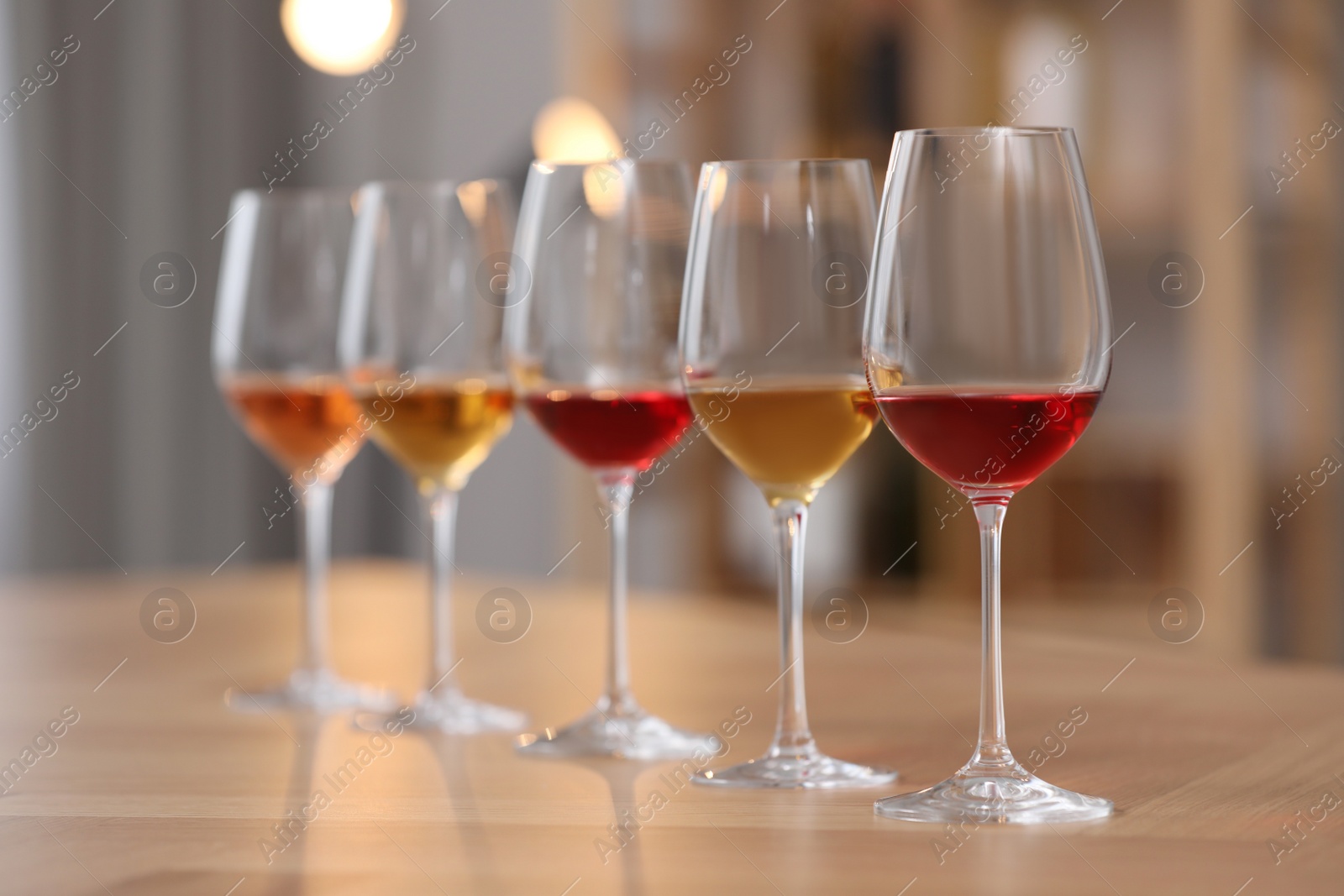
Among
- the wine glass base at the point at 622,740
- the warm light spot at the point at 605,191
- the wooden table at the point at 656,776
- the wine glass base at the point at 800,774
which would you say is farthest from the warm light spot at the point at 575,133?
the wine glass base at the point at 800,774

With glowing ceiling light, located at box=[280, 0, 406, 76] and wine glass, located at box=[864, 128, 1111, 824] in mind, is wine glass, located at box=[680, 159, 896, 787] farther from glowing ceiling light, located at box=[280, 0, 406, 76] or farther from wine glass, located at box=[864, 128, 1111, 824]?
glowing ceiling light, located at box=[280, 0, 406, 76]

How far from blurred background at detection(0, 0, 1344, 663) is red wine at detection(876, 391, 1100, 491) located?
1385 mm

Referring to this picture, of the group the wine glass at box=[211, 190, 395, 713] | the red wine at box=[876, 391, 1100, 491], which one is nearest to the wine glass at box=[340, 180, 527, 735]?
the wine glass at box=[211, 190, 395, 713]

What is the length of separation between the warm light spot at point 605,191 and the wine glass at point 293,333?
0.34m

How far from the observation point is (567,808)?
0.77m

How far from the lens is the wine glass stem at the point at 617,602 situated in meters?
1.00

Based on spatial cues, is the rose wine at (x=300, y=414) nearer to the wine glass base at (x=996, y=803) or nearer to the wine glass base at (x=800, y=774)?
the wine glass base at (x=800, y=774)

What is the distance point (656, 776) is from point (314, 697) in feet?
1.28

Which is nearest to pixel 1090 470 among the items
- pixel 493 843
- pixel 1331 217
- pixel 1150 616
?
pixel 1150 616

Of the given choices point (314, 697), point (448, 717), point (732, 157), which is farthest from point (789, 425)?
point (732, 157)

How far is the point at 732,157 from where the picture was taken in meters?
3.53

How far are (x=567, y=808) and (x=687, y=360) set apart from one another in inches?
10.1

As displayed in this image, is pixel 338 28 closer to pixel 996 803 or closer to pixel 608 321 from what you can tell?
pixel 608 321

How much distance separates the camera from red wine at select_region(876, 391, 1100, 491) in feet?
2.49
